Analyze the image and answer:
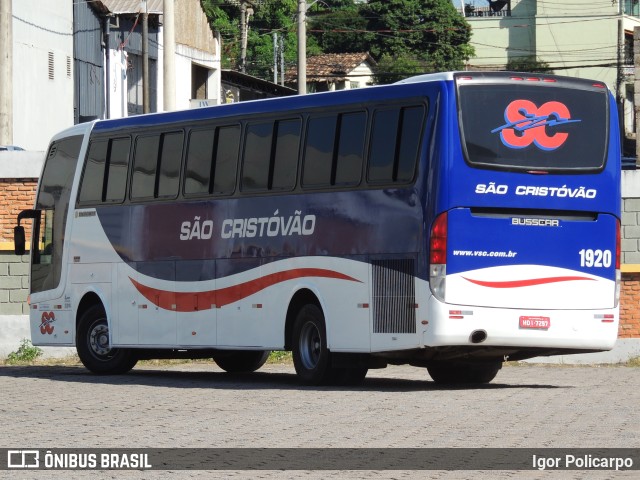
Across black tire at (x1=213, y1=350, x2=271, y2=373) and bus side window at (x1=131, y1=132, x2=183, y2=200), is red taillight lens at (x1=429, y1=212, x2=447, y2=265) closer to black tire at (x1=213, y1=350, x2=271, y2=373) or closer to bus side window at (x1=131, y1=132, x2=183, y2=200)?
bus side window at (x1=131, y1=132, x2=183, y2=200)

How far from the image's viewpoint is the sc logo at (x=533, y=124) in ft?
59.7

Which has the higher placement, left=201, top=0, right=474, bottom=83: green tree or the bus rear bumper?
left=201, top=0, right=474, bottom=83: green tree

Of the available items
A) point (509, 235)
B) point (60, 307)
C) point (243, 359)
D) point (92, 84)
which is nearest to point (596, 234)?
point (509, 235)

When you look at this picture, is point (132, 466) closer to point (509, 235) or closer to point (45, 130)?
point (509, 235)

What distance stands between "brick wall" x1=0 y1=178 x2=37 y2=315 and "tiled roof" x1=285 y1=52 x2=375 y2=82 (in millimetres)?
72730

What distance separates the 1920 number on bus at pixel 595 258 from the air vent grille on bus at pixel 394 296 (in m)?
2.14

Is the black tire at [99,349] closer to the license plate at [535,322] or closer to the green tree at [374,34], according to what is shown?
the license plate at [535,322]

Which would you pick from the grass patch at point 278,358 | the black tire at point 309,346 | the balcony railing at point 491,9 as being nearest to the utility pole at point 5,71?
the grass patch at point 278,358

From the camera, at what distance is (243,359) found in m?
24.1

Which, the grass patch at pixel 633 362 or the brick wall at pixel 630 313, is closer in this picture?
the grass patch at pixel 633 362

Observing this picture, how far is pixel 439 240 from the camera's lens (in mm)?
17766

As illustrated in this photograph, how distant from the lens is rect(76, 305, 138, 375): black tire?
23281 millimetres

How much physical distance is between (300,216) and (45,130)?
3008cm

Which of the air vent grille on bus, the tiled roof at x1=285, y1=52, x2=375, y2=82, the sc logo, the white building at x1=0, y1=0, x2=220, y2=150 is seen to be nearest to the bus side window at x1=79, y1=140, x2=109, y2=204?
the air vent grille on bus
